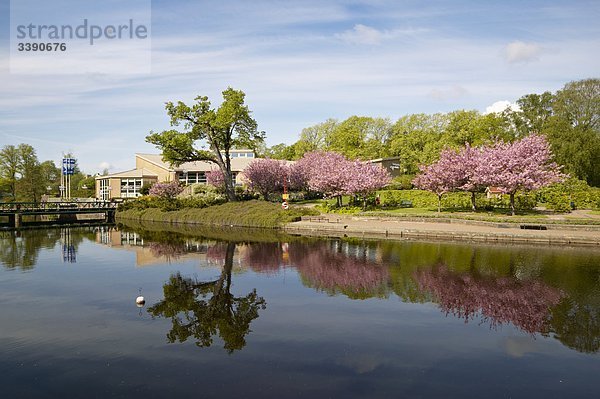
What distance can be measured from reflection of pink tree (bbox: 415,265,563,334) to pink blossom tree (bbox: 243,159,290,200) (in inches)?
1423

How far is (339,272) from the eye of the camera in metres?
19.6

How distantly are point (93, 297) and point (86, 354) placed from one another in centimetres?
564

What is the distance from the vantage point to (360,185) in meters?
41.5

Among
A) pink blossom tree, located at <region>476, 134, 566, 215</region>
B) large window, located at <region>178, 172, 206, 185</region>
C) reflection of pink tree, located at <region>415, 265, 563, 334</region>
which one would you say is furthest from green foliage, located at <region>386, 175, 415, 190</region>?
reflection of pink tree, located at <region>415, 265, 563, 334</region>

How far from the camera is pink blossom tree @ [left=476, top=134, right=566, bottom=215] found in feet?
111

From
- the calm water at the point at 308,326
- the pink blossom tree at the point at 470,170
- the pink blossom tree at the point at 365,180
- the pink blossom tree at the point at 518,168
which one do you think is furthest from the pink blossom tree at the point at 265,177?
the calm water at the point at 308,326

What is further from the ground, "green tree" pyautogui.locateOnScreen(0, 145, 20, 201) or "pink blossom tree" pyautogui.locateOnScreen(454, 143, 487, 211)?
"green tree" pyautogui.locateOnScreen(0, 145, 20, 201)

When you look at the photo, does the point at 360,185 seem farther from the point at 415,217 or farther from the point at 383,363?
the point at 383,363

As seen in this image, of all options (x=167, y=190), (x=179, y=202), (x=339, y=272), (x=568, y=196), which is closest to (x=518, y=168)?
(x=568, y=196)

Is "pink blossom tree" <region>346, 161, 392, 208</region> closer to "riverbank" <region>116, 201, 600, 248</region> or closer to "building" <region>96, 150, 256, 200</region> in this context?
"riverbank" <region>116, 201, 600, 248</region>

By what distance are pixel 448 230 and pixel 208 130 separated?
28.1 m

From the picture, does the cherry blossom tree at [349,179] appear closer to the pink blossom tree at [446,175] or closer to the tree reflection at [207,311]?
the pink blossom tree at [446,175]

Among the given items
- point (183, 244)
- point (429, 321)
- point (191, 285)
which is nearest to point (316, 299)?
point (429, 321)

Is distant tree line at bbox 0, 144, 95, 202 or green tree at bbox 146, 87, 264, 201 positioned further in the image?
distant tree line at bbox 0, 144, 95, 202
